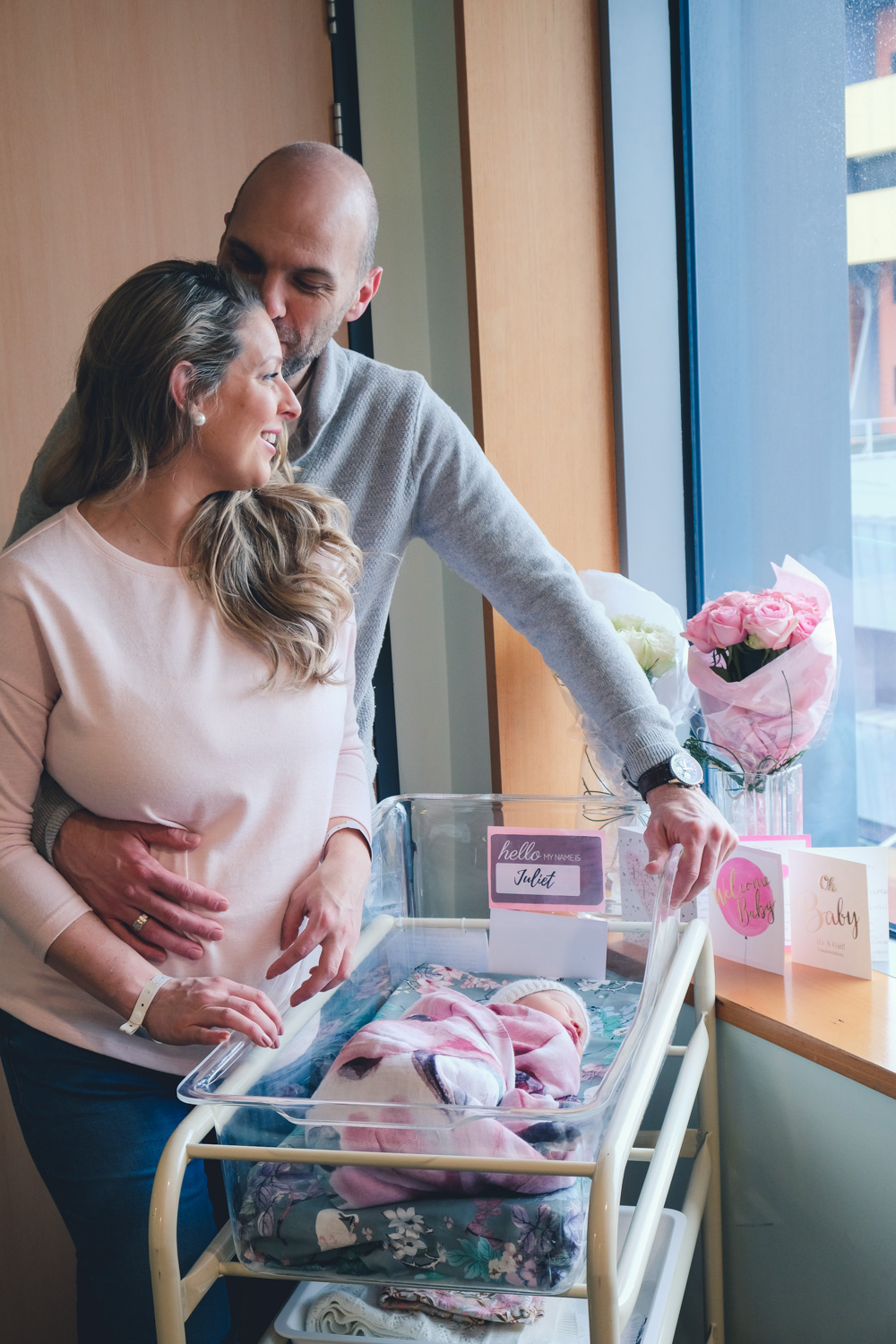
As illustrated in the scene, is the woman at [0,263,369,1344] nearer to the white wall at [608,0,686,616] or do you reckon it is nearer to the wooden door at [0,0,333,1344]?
the wooden door at [0,0,333,1344]

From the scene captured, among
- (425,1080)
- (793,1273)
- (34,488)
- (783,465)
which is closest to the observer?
(425,1080)

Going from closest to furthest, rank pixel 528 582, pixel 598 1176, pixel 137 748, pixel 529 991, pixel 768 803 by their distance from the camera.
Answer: pixel 598 1176
pixel 137 748
pixel 529 991
pixel 528 582
pixel 768 803

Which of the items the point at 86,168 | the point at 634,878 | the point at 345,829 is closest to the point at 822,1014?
the point at 634,878

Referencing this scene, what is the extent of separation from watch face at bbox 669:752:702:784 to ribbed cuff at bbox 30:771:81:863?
2.09 ft

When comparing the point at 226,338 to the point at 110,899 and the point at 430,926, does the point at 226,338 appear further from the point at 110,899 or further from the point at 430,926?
the point at 430,926

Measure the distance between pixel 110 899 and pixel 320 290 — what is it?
2.51ft

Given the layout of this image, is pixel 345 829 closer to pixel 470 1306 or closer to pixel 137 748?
pixel 137 748

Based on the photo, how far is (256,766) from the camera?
102 cm

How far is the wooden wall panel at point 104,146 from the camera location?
1654 mm

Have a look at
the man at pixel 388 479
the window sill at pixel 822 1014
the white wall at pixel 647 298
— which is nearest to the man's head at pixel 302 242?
the man at pixel 388 479

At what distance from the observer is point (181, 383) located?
1.03 m

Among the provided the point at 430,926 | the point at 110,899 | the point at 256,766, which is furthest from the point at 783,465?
the point at 110,899

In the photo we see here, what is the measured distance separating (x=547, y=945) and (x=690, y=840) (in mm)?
200

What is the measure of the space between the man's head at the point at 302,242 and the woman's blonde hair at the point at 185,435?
17 cm
